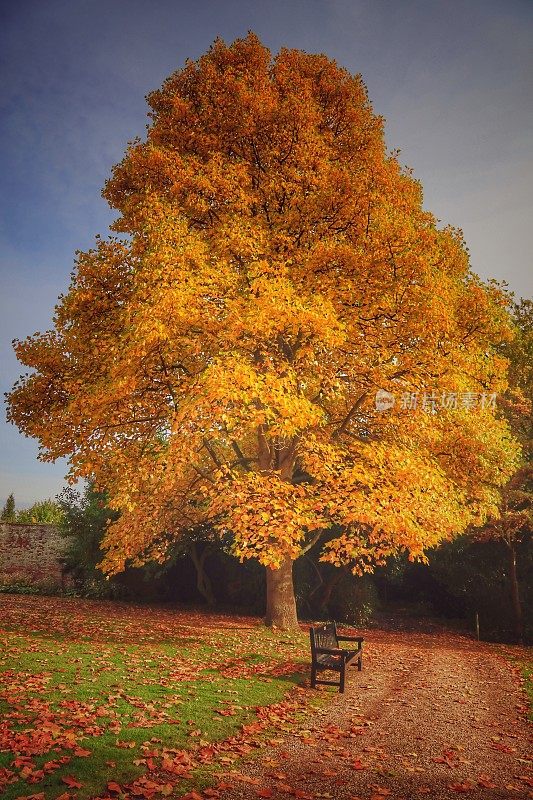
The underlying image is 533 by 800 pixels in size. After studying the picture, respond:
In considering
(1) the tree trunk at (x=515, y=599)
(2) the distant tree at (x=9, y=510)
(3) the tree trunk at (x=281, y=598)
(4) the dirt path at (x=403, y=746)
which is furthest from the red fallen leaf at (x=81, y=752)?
(2) the distant tree at (x=9, y=510)

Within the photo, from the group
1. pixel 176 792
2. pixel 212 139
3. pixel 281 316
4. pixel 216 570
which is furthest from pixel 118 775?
pixel 216 570

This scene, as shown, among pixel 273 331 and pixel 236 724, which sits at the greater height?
pixel 273 331

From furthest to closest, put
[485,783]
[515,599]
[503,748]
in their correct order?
1. [515,599]
2. [503,748]
3. [485,783]

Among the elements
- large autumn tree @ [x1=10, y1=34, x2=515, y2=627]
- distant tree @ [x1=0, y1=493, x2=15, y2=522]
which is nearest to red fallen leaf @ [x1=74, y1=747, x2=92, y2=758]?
large autumn tree @ [x1=10, y1=34, x2=515, y2=627]

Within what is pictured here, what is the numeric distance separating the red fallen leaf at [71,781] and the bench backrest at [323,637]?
17.9 feet

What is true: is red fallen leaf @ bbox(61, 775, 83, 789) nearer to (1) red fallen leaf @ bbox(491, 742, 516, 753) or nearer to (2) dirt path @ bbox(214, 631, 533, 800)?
(2) dirt path @ bbox(214, 631, 533, 800)

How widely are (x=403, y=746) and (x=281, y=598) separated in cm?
887

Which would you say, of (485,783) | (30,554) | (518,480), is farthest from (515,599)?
(30,554)

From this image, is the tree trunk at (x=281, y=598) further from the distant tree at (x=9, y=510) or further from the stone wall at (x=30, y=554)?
the distant tree at (x=9, y=510)

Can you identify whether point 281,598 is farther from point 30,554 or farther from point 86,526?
point 30,554

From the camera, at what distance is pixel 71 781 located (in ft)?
16.6

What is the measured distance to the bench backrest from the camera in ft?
33.2

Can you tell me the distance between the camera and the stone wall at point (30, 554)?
25.8 meters

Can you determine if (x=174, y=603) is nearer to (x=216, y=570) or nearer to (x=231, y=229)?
(x=216, y=570)
